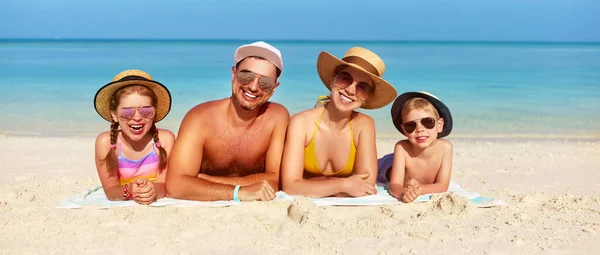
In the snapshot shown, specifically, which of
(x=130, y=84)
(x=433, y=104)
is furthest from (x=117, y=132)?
(x=433, y=104)

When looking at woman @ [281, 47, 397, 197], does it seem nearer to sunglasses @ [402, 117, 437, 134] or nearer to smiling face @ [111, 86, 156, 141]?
sunglasses @ [402, 117, 437, 134]

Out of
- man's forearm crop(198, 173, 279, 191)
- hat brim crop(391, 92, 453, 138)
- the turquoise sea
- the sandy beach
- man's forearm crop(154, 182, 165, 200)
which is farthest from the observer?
the turquoise sea

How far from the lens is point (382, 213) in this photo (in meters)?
5.09

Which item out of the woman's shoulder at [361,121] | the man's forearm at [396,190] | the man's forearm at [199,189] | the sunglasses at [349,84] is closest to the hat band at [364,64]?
the sunglasses at [349,84]

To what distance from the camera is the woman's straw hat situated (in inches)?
205

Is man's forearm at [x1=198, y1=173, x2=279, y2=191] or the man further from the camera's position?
man's forearm at [x1=198, y1=173, x2=279, y2=191]

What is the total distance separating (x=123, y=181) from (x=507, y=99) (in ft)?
42.1

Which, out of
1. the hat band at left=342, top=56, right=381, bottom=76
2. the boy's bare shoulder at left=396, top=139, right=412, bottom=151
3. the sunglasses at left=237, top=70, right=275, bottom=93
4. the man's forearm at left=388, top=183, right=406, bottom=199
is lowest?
the man's forearm at left=388, top=183, right=406, bottom=199

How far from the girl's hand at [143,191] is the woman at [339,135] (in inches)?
42.7

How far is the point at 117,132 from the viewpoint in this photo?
5395 millimetres

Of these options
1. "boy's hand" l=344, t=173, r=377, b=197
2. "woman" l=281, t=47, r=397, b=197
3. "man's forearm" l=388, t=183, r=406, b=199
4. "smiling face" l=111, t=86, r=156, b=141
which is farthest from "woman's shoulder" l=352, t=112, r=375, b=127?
"smiling face" l=111, t=86, r=156, b=141

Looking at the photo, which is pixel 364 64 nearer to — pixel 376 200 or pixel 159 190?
pixel 376 200

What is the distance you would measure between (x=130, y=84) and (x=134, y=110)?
9.3 inches

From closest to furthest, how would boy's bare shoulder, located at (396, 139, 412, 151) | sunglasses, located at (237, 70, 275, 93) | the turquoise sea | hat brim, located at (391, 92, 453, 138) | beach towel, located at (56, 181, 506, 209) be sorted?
sunglasses, located at (237, 70, 275, 93) → beach towel, located at (56, 181, 506, 209) → hat brim, located at (391, 92, 453, 138) → boy's bare shoulder, located at (396, 139, 412, 151) → the turquoise sea
